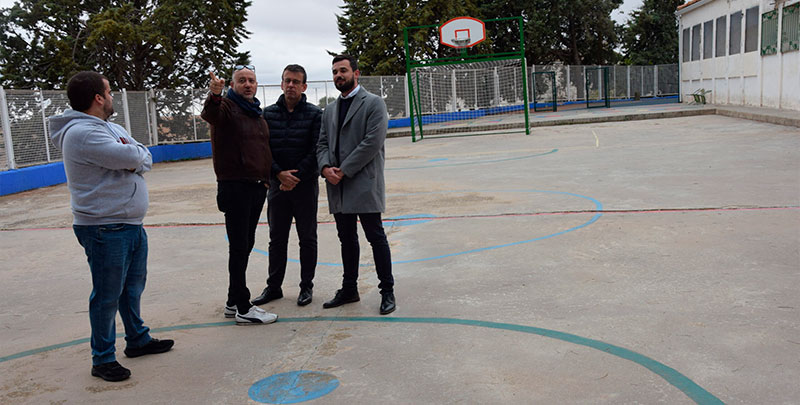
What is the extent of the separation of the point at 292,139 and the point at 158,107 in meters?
15.7

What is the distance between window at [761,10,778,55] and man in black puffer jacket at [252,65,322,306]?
19204 mm

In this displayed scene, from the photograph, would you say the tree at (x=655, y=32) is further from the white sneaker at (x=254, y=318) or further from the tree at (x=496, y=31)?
the white sneaker at (x=254, y=318)

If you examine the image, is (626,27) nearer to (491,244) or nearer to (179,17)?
(179,17)

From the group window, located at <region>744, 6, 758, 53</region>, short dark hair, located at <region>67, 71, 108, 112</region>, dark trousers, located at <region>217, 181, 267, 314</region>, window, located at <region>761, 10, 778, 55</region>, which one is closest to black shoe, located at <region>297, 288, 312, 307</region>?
dark trousers, located at <region>217, 181, 267, 314</region>

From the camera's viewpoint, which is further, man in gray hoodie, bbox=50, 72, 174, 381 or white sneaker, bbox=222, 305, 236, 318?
white sneaker, bbox=222, 305, 236, 318

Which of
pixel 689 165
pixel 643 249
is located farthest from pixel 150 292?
pixel 689 165

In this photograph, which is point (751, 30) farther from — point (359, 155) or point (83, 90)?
point (83, 90)

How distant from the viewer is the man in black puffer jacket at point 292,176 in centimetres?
456

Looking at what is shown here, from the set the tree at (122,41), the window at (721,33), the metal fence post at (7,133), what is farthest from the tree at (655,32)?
the metal fence post at (7,133)

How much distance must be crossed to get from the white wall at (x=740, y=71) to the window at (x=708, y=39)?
0.14m

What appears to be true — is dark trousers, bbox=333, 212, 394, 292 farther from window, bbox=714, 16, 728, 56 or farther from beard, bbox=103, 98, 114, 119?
window, bbox=714, 16, 728, 56

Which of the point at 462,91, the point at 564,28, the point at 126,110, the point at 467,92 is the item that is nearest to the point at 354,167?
the point at 126,110

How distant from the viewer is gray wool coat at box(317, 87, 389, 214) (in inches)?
171

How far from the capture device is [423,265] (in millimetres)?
5410
